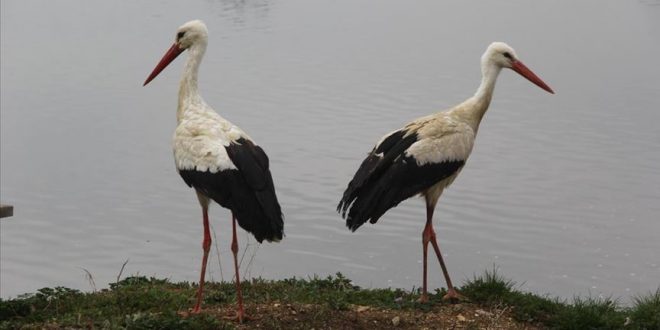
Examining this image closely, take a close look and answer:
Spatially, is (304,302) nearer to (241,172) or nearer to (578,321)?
(241,172)

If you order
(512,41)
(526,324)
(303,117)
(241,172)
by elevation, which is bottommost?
(526,324)

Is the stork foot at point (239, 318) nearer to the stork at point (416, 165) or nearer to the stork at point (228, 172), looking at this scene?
the stork at point (228, 172)

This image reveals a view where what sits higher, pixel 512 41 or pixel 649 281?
pixel 512 41

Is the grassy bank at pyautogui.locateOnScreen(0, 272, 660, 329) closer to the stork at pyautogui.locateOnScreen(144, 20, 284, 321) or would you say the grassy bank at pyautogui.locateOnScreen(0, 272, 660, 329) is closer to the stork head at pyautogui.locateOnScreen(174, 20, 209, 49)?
the stork at pyautogui.locateOnScreen(144, 20, 284, 321)

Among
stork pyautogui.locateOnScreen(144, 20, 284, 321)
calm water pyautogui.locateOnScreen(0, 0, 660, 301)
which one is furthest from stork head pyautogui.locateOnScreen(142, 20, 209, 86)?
calm water pyautogui.locateOnScreen(0, 0, 660, 301)

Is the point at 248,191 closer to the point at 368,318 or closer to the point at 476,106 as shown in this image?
the point at 368,318

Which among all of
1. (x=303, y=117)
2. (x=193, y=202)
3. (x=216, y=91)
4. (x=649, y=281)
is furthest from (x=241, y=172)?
(x=216, y=91)

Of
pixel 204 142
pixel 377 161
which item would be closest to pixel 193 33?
pixel 204 142

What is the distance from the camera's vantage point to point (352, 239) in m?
14.6

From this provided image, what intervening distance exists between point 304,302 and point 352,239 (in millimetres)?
6371

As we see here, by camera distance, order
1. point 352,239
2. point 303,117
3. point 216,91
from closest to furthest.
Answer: point 352,239
point 303,117
point 216,91

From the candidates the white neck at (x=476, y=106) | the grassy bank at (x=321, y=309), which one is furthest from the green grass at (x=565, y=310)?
the white neck at (x=476, y=106)

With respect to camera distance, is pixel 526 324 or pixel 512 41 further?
pixel 512 41

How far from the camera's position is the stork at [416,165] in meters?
8.63
